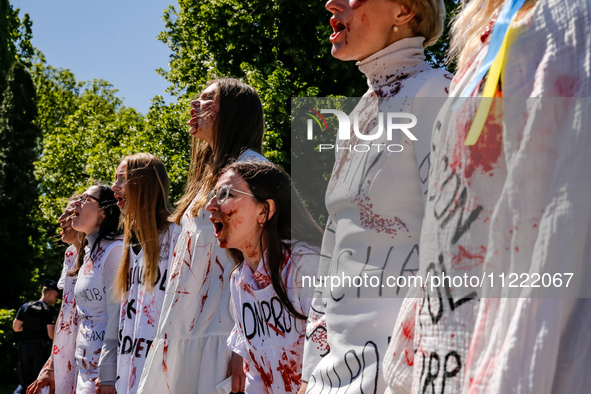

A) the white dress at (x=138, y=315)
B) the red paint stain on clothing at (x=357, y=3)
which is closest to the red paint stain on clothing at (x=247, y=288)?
the white dress at (x=138, y=315)

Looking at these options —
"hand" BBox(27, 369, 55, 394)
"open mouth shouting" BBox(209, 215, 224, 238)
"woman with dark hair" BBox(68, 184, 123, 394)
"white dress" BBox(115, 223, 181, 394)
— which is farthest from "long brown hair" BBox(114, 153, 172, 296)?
"hand" BBox(27, 369, 55, 394)

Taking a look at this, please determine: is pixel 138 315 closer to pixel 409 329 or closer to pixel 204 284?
pixel 204 284

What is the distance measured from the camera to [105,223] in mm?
6652

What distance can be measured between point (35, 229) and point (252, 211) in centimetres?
2715

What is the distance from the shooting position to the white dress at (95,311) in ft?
18.6

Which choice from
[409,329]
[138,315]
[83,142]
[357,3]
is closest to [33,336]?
[138,315]

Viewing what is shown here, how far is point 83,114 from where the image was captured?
35.8m

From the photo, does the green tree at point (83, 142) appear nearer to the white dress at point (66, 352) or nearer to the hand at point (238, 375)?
the white dress at point (66, 352)

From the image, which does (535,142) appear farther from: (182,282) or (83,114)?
(83,114)

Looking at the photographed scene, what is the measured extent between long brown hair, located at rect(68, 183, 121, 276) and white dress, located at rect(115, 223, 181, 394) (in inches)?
54.0

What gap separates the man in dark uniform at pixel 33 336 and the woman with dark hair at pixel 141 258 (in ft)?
23.5

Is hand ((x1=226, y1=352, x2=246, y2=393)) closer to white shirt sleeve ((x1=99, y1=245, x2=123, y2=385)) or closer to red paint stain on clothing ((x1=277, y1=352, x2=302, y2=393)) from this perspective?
red paint stain on clothing ((x1=277, y1=352, x2=302, y2=393))

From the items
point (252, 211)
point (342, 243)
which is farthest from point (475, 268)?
point (252, 211)

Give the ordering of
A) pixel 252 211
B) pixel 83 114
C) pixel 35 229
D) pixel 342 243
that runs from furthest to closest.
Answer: pixel 83 114 < pixel 35 229 < pixel 252 211 < pixel 342 243
